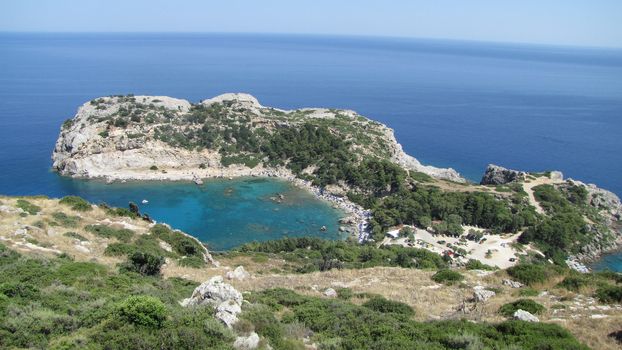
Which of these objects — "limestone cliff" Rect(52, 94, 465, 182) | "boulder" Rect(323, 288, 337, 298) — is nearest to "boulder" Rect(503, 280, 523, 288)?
"boulder" Rect(323, 288, 337, 298)

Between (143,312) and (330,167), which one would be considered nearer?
(143,312)

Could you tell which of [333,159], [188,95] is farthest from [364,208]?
[188,95]

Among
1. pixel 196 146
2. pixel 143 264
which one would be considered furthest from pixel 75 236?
pixel 196 146

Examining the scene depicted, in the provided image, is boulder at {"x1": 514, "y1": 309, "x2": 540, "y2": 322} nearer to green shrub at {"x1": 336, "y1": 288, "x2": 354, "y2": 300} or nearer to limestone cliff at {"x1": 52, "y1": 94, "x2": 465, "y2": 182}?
green shrub at {"x1": 336, "y1": 288, "x2": 354, "y2": 300}

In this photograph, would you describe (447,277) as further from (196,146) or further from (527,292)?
(196,146)

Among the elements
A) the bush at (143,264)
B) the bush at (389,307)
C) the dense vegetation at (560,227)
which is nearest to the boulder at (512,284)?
the bush at (389,307)

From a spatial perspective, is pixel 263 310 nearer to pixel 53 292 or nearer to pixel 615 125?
pixel 53 292
